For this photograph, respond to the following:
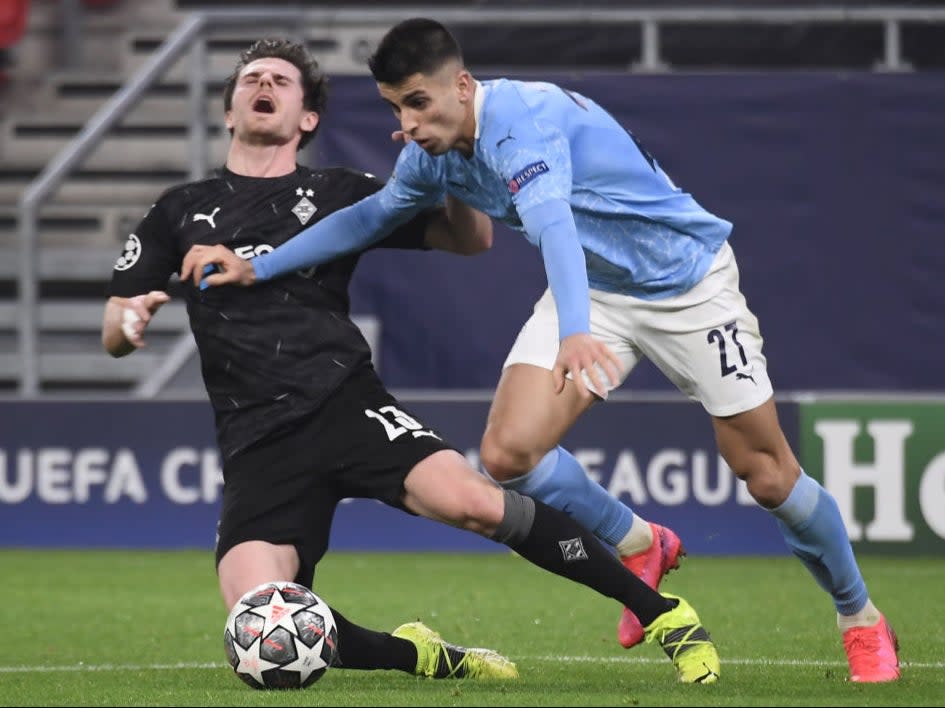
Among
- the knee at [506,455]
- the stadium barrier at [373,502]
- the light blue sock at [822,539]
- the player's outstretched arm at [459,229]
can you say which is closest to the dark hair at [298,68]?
the player's outstretched arm at [459,229]

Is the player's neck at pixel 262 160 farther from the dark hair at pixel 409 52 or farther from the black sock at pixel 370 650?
the black sock at pixel 370 650

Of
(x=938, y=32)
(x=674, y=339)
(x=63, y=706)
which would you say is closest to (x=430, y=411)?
(x=938, y=32)

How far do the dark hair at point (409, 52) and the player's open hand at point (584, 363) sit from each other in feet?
3.04

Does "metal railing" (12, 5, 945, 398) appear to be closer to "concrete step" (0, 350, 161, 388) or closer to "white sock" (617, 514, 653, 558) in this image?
"concrete step" (0, 350, 161, 388)

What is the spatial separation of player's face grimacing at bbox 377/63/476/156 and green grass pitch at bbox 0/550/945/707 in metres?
1.48

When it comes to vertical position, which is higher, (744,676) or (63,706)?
(63,706)

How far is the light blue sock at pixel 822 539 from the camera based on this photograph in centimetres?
543

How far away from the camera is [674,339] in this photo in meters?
5.51

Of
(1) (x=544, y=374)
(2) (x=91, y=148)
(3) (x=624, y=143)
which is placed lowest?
(2) (x=91, y=148)

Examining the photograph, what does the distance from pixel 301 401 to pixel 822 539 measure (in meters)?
1.55

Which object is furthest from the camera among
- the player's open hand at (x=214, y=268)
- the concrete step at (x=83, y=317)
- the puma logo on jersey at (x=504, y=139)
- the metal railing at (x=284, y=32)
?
the concrete step at (x=83, y=317)

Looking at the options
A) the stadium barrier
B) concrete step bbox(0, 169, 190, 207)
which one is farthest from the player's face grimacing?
concrete step bbox(0, 169, 190, 207)

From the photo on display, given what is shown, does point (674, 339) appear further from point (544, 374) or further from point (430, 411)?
point (430, 411)

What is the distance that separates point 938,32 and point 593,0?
209cm
